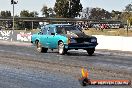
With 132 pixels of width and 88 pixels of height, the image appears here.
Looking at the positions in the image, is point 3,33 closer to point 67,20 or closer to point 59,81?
point 59,81

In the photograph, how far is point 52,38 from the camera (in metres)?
22.5

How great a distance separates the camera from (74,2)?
130 m

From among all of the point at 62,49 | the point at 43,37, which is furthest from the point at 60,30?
the point at 43,37

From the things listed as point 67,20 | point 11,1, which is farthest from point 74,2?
point 11,1

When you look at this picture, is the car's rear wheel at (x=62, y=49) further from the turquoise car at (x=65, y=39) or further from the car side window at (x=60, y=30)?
the car side window at (x=60, y=30)

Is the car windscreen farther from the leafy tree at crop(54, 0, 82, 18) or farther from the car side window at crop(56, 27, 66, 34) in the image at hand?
the leafy tree at crop(54, 0, 82, 18)

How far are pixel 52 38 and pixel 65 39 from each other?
139 centimetres

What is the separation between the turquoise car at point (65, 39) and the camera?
21.2m

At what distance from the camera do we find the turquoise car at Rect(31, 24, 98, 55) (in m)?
21.2

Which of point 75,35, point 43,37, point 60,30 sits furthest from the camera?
point 43,37

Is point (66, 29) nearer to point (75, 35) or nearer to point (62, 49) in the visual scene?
point (75, 35)

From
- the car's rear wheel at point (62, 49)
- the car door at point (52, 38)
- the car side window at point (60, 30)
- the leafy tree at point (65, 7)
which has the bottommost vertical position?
the car's rear wheel at point (62, 49)

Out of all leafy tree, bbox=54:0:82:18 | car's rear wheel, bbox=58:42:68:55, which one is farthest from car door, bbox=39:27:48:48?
leafy tree, bbox=54:0:82:18

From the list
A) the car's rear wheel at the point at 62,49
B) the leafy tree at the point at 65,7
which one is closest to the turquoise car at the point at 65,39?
the car's rear wheel at the point at 62,49
